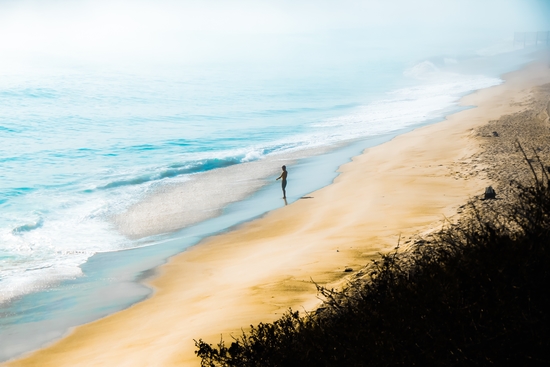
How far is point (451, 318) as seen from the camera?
14.9 feet

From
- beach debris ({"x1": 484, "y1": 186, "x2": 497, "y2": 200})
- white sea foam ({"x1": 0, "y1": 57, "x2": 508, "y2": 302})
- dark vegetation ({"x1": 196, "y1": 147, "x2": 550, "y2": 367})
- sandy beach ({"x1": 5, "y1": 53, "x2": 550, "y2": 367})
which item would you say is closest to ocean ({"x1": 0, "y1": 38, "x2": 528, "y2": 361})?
white sea foam ({"x1": 0, "y1": 57, "x2": 508, "y2": 302})

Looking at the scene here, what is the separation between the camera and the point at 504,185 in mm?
13773

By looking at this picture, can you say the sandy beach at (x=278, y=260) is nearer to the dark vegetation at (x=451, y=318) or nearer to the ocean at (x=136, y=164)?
the ocean at (x=136, y=164)

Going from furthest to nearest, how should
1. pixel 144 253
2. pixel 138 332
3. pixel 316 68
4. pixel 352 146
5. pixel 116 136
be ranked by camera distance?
pixel 316 68, pixel 116 136, pixel 352 146, pixel 144 253, pixel 138 332

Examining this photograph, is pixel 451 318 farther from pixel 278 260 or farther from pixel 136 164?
pixel 136 164

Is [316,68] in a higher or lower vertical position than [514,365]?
higher

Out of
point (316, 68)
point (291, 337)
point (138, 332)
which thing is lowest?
point (138, 332)

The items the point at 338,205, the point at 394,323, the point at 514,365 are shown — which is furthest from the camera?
the point at 338,205

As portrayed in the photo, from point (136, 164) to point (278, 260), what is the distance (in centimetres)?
1749

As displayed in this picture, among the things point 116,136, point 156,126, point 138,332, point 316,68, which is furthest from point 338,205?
point 316,68

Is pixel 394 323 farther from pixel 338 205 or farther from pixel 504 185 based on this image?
pixel 338 205

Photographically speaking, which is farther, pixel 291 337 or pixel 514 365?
pixel 291 337

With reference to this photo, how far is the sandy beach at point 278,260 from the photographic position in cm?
859

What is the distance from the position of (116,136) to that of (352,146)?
56.8 ft
